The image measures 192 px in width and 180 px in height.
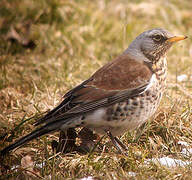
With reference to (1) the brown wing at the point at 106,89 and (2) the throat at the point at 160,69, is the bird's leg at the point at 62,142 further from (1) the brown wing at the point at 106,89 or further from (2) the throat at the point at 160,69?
(2) the throat at the point at 160,69

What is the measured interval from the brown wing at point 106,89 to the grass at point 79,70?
41 centimetres

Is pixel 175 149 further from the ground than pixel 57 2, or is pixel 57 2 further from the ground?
pixel 57 2

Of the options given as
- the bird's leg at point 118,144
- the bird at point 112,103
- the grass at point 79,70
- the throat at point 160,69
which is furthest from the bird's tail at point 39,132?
the throat at point 160,69

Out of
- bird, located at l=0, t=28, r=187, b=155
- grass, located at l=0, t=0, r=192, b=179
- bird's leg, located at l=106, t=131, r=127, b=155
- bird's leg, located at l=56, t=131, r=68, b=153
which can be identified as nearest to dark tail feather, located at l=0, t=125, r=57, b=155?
bird, located at l=0, t=28, r=187, b=155

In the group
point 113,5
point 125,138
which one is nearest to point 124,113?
point 125,138

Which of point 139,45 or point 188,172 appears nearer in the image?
point 188,172

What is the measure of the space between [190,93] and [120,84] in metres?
1.41

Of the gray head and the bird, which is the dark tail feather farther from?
the gray head

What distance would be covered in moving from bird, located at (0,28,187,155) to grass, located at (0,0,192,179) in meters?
0.24

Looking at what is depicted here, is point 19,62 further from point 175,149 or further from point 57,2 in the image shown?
point 175,149

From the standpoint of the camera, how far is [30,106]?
183 inches

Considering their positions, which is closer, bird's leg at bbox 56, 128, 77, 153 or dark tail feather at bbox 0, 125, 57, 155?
dark tail feather at bbox 0, 125, 57, 155

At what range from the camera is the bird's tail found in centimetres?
358

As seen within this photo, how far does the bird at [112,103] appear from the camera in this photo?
12.2 ft
